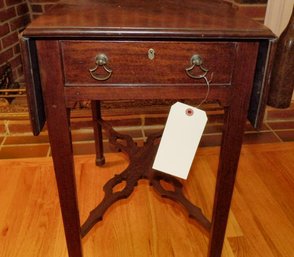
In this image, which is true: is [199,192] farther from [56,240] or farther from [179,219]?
[56,240]

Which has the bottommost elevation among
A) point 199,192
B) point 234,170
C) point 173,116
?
point 199,192

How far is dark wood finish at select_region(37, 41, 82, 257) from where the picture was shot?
0.59 m

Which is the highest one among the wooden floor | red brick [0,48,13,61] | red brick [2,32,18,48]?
red brick [2,32,18,48]

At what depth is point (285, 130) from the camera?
1.67 m

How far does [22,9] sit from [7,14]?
0.19 metres

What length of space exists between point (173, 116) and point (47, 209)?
71cm

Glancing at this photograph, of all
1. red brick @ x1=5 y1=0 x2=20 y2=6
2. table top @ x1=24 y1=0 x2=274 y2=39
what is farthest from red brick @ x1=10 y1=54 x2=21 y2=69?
table top @ x1=24 y1=0 x2=274 y2=39

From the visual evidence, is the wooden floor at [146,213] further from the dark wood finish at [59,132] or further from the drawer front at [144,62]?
the drawer front at [144,62]

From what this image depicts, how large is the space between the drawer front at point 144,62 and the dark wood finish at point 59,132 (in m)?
0.02

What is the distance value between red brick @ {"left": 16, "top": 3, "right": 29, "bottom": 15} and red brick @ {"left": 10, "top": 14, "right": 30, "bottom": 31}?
0.03 metres

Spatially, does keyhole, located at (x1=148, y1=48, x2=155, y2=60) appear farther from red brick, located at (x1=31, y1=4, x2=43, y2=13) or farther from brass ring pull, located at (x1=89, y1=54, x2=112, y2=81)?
red brick, located at (x1=31, y1=4, x2=43, y2=13)

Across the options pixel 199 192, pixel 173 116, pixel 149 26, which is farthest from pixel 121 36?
pixel 199 192

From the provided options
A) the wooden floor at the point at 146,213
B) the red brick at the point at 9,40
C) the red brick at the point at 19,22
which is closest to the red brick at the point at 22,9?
the red brick at the point at 19,22

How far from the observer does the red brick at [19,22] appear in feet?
5.68
